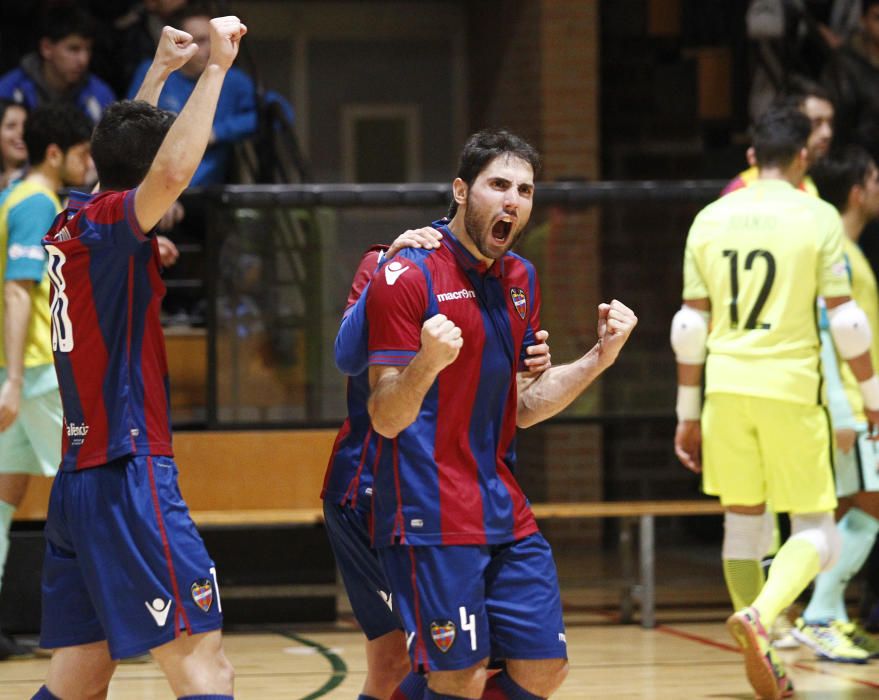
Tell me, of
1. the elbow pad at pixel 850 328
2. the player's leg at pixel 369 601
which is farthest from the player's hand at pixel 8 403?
the elbow pad at pixel 850 328

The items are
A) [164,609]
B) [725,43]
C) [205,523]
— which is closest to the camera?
[164,609]

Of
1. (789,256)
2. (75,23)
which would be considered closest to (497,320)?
(789,256)

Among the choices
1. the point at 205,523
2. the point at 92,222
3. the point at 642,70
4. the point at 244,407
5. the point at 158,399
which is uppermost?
the point at 642,70

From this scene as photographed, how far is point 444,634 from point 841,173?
3356mm

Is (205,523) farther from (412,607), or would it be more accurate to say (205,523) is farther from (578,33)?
(578,33)

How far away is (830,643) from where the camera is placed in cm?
580

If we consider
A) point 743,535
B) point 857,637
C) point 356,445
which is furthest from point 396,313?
point 857,637

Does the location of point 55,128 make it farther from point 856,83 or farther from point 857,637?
point 856,83

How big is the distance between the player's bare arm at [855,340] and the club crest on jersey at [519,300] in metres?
1.87

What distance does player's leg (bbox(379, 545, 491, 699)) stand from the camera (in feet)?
10.8

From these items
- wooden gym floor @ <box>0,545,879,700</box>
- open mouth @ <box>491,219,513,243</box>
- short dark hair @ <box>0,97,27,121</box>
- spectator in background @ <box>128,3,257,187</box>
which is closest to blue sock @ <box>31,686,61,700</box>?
open mouth @ <box>491,219,513,243</box>

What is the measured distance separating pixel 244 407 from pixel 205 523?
56 centimetres

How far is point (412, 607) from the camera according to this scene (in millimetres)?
3344

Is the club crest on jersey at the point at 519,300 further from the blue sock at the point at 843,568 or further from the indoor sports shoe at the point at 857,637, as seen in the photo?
the indoor sports shoe at the point at 857,637
